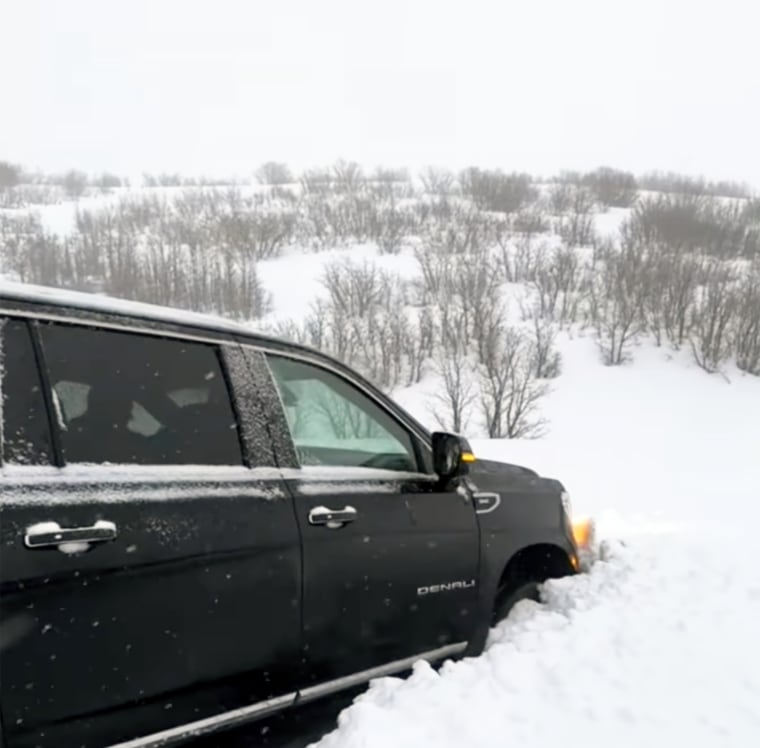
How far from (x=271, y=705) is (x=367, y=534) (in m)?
0.69

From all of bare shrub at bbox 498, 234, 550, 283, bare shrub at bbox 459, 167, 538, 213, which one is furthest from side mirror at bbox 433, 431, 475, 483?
bare shrub at bbox 459, 167, 538, 213

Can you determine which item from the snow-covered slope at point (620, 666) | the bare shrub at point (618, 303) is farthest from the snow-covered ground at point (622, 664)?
the bare shrub at point (618, 303)

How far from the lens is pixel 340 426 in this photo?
3.20 meters

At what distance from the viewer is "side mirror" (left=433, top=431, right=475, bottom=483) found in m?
3.08

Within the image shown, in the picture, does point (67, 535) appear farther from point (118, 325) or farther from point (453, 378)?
point (453, 378)

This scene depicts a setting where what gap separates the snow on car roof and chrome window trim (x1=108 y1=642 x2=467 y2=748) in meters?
1.31

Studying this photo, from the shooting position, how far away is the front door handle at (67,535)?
180 centimetres

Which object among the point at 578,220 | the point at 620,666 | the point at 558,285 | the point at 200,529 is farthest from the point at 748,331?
the point at 200,529

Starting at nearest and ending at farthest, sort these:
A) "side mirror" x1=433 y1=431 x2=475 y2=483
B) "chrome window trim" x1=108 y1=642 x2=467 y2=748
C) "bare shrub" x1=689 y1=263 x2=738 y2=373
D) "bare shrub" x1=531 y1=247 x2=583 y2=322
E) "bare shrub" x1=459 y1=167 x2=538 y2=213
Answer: "chrome window trim" x1=108 y1=642 x2=467 y2=748
"side mirror" x1=433 y1=431 x2=475 y2=483
"bare shrub" x1=689 y1=263 x2=738 y2=373
"bare shrub" x1=531 y1=247 x2=583 y2=322
"bare shrub" x1=459 y1=167 x2=538 y2=213

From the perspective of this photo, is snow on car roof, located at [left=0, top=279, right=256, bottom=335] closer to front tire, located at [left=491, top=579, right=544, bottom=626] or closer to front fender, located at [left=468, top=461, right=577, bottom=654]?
front fender, located at [left=468, top=461, right=577, bottom=654]

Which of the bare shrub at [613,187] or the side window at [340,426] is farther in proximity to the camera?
the bare shrub at [613,187]

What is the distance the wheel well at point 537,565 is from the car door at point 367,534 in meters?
0.55

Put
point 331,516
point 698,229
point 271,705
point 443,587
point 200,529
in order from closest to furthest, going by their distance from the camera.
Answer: point 200,529 < point 271,705 < point 331,516 < point 443,587 < point 698,229

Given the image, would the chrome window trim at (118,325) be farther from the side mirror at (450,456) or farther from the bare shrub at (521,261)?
the bare shrub at (521,261)
